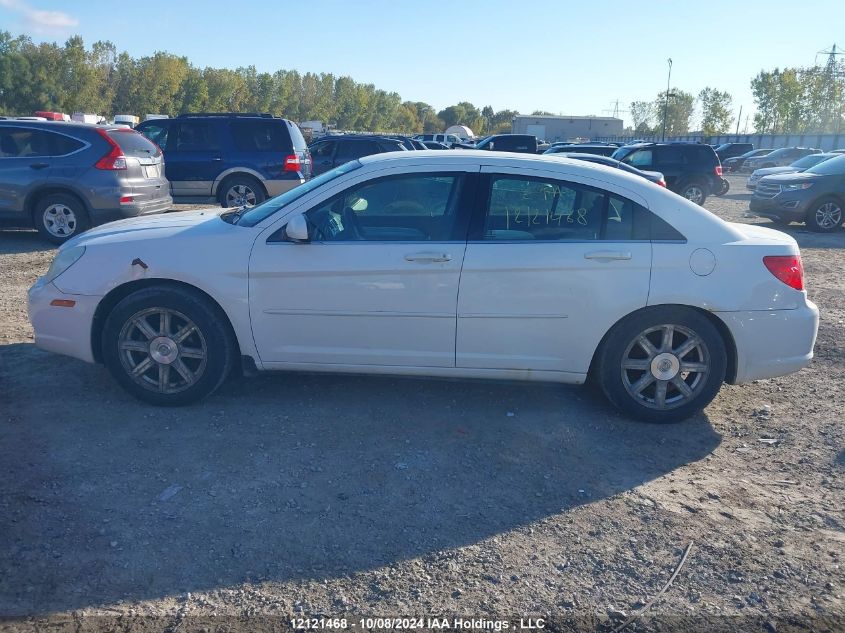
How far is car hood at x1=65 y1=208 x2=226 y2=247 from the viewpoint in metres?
4.88

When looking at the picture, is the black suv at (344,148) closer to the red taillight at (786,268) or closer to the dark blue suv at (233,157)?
the dark blue suv at (233,157)

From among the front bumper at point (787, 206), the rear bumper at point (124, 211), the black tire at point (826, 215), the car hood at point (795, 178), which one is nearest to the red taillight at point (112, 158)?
the rear bumper at point (124, 211)

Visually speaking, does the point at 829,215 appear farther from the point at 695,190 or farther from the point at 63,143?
the point at 63,143

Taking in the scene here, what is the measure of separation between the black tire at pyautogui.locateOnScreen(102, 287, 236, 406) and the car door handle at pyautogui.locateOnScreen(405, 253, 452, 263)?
1295mm

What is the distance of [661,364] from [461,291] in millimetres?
1371

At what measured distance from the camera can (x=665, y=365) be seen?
4.68 metres

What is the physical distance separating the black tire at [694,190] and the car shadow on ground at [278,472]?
52.2ft

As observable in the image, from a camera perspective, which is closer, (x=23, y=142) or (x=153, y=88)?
(x=23, y=142)

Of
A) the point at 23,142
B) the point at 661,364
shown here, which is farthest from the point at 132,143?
the point at 661,364

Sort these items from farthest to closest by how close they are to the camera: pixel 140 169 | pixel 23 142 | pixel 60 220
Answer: pixel 140 169 → pixel 60 220 → pixel 23 142

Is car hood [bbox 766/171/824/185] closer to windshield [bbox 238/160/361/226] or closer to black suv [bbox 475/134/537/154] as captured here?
black suv [bbox 475/134/537/154]

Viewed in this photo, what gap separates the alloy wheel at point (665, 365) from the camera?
4648 mm

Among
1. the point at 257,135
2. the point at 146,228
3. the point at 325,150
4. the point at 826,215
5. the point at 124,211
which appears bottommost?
the point at 826,215

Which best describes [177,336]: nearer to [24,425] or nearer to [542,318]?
[24,425]
